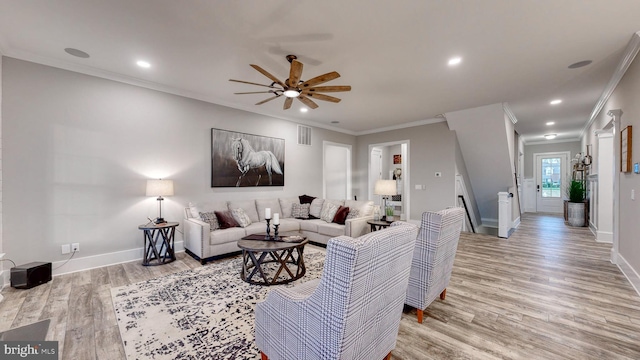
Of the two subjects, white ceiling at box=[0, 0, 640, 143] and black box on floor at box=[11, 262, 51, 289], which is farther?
black box on floor at box=[11, 262, 51, 289]

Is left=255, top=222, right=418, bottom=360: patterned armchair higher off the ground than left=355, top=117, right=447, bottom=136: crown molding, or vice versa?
left=355, top=117, right=447, bottom=136: crown molding

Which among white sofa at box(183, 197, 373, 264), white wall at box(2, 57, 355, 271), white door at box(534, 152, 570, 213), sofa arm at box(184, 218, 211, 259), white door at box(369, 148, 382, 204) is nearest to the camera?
white wall at box(2, 57, 355, 271)

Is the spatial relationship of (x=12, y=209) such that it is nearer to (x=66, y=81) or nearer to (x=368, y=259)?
(x=66, y=81)

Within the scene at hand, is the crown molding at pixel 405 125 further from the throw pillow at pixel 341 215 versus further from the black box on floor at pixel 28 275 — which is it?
the black box on floor at pixel 28 275

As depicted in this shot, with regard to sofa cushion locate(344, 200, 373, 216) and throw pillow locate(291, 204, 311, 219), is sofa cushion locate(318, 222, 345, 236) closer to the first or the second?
sofa cushion locate(344, 200, 373, 216)

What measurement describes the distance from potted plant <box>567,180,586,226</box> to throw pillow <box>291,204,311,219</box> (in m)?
7.20

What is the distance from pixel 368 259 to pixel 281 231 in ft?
11.9

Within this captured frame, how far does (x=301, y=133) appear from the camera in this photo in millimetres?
6324

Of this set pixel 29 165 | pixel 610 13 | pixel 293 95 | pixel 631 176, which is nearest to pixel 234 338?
pixel 293 95

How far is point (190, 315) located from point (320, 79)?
269cm

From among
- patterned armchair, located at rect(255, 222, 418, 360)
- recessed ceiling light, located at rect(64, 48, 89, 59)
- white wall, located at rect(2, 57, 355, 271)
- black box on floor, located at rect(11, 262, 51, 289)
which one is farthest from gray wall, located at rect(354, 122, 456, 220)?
black box on floor, located at rect(11, 262, 51, 289)

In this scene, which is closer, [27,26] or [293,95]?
[27,26]

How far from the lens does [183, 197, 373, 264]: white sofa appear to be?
3.80 metres

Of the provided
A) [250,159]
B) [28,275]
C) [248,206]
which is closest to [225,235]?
[248,206]
